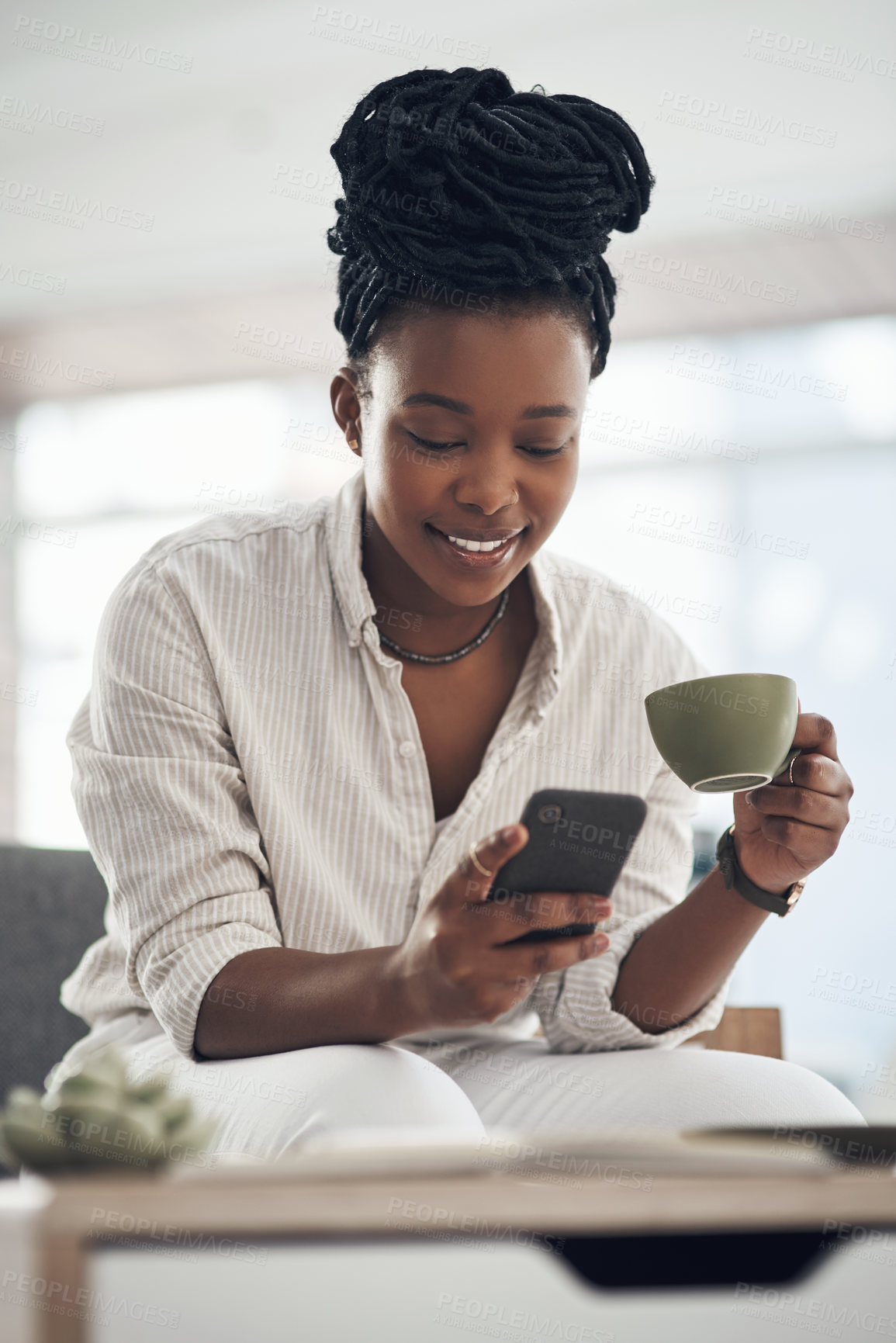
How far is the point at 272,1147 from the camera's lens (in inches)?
36.2

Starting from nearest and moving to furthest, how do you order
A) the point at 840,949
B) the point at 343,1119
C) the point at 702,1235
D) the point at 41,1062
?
the point at 702,1235 → the point at 343,1119 → the point at 41,1062 → the point at 840,949

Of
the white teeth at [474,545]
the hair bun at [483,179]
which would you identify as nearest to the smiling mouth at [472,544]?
the white teeth at [474,545]

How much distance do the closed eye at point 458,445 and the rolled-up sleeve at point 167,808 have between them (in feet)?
1.02

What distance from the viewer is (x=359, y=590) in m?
1.40

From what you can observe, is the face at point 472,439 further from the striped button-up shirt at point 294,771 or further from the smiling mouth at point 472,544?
the striped button-up shirt at point 294,771

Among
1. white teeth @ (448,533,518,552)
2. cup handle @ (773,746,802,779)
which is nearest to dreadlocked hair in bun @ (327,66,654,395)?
white teeth @ (448,533,518,552)

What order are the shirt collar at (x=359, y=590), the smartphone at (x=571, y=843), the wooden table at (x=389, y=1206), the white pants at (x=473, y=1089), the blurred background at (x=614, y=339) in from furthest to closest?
the blurred background at (x=614, y=339) → the shirt collar at (x=359, y=590) → the white pants at (x=473, y=1089) → the smartphone at (x=571, y=843) → the wooden table at (x=389, y=1206)

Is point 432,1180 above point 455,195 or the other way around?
the other way around

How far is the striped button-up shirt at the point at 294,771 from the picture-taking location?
3.95ft

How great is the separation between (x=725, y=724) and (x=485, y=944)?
0.90 feet

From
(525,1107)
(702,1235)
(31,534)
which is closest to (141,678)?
(525,1107)

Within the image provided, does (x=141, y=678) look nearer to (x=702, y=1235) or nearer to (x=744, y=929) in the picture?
(x=744, y=929)

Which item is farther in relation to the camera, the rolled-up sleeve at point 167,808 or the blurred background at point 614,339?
the blurred background at point 614,339

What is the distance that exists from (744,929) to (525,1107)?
0.29 meters
